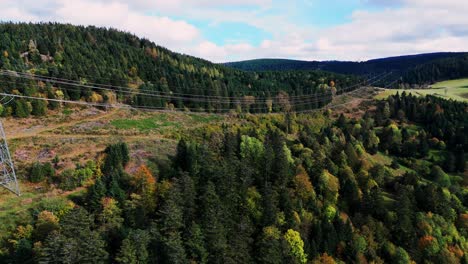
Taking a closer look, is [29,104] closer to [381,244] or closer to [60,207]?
[60,207]

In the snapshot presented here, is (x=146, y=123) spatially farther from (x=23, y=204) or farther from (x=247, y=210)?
(x=247, y=210)

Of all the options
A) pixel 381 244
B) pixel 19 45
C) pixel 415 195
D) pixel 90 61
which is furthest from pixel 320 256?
pixel 19 45

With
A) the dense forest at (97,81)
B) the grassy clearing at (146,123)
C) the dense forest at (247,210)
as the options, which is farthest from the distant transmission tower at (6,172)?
the grassy clearing at (146,123)

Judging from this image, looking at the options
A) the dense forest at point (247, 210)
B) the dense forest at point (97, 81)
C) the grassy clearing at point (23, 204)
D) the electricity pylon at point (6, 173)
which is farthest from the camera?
the dense forest at point (97, 81)

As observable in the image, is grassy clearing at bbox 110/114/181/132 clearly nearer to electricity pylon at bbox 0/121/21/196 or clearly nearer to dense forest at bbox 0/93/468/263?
dense forest at bbox 0/93/468/263

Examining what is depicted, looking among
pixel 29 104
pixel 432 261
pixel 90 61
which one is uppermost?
pixel 90 61

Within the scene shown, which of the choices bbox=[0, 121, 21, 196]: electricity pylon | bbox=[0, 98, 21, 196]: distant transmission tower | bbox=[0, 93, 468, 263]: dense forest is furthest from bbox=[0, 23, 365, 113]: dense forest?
bbox=[0, 121, 21, 196]: electricity pylon

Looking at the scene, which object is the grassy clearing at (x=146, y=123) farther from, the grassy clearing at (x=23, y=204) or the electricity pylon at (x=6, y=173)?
the electricity pylon at (x=6, y=173)

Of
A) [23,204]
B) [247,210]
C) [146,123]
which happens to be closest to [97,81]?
[146,123]
